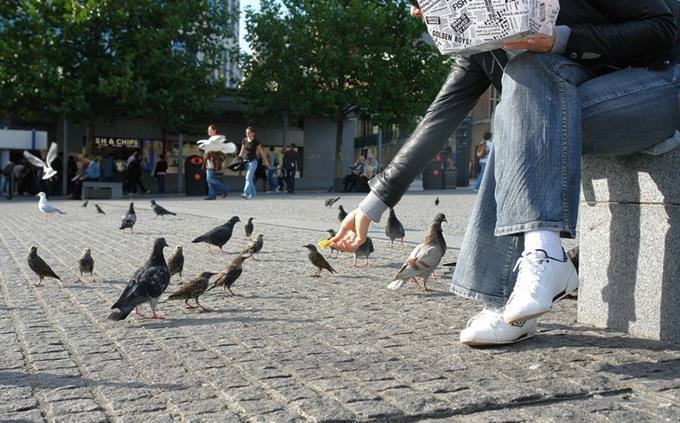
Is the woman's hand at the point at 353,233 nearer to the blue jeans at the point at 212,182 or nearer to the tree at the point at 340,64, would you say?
the blue jeans at the point at 212,182

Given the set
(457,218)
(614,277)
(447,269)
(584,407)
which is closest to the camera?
(584,407)

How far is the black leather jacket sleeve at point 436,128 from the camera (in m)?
3.78

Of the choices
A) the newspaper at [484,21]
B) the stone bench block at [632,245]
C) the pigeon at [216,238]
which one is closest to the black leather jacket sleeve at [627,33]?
the newspaper at [484,21]

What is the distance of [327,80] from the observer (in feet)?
132

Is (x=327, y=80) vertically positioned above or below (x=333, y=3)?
below

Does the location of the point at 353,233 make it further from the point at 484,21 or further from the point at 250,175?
the point at 250,175

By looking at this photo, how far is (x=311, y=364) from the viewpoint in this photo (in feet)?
10.3

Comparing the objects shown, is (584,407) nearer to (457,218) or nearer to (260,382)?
(260,382)

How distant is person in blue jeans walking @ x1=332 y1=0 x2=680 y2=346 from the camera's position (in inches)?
112

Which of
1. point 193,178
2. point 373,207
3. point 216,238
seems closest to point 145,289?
point 373,207

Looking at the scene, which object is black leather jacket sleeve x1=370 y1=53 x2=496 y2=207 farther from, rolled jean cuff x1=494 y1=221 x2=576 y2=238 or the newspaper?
rolled jean cuff x1=494 y1=221 x2=576 y2=238

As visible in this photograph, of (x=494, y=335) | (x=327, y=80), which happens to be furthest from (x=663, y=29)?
(x=327, y=80)

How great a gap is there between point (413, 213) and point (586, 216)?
505 inches

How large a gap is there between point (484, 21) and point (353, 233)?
4.25 ft
